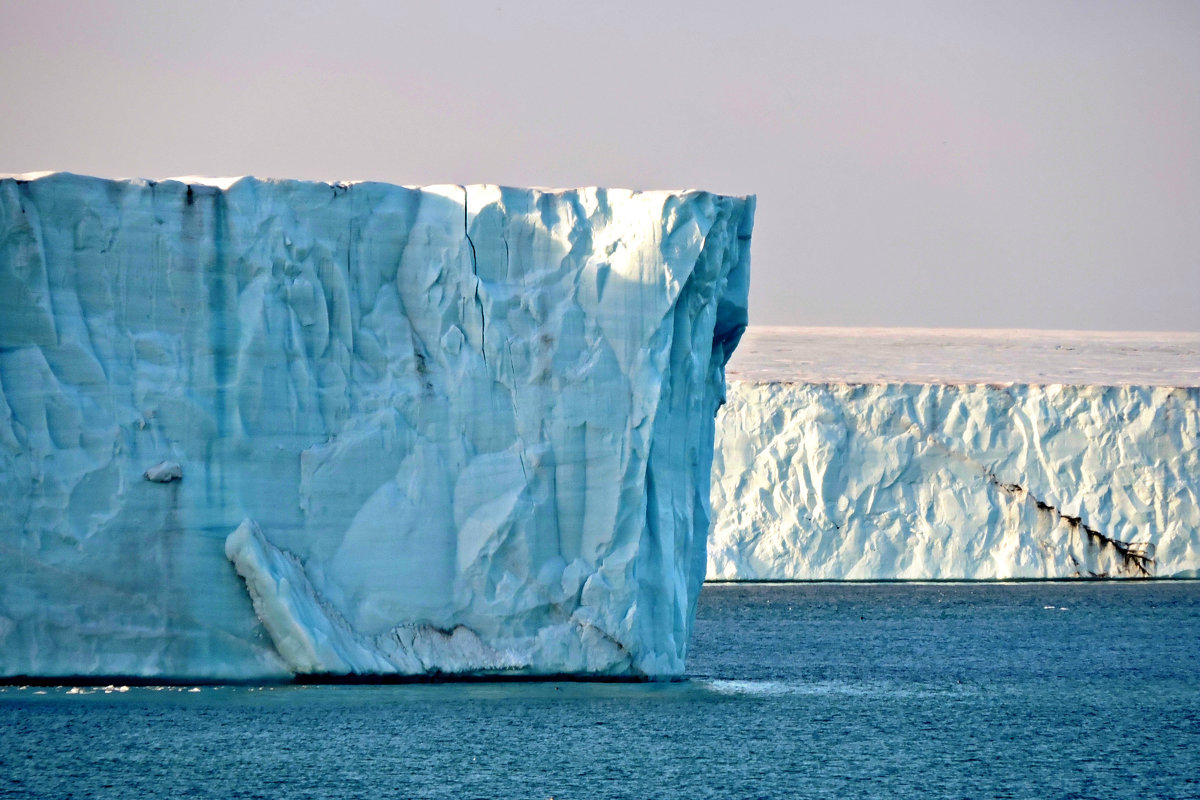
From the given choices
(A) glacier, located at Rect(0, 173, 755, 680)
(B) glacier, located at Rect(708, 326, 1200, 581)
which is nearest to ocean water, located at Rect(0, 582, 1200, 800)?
(A) glacier, located at Rect(0, 173, 755, 680)

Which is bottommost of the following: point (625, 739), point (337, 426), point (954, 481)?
point (954, 481)

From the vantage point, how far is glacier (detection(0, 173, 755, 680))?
8.56m

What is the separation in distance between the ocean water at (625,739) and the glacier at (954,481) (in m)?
9.01

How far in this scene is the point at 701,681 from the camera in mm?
10594

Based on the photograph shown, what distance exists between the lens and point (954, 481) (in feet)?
69.7

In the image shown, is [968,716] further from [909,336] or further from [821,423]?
[909,336]

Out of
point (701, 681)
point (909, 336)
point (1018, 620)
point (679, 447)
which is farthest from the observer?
point (909, 336)

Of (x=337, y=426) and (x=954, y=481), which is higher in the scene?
(x=337, y=426)

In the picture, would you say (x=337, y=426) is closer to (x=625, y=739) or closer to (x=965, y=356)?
(x=625, y=739)

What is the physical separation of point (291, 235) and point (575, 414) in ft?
6.40

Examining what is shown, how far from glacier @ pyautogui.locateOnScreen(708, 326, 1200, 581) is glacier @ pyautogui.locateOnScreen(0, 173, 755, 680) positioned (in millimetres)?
11937

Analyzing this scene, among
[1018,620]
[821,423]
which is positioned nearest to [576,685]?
[1018,620]

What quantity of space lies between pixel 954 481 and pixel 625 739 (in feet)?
45.5

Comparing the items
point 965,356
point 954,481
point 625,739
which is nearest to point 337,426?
point 625,739
